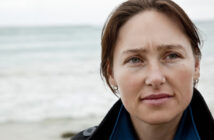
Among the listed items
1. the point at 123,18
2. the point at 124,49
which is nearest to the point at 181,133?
the point at 124,49

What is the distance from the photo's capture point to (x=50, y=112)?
8258mm

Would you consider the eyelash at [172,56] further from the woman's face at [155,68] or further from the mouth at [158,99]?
the mouth at [158,99]

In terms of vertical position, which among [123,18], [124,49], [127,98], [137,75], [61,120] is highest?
[123,18]

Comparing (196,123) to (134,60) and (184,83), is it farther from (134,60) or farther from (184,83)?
(134,60)

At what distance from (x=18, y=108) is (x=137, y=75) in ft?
24.2

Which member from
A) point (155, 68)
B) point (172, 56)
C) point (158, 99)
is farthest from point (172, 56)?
point (158, 99)

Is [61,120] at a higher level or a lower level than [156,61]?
lower

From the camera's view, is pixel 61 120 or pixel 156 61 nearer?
pixel 156 61

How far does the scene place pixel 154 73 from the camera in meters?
1.85

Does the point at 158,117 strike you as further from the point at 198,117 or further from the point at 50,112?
the point at 50,112

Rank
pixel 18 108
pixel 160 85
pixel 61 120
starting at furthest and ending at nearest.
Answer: pixel 18 108, pixel 61 120, pixel 160 85

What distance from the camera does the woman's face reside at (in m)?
1.86

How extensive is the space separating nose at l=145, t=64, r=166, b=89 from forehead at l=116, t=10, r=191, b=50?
0.14 metres

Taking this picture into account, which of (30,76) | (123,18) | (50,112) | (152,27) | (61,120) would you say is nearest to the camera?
(152,27)
